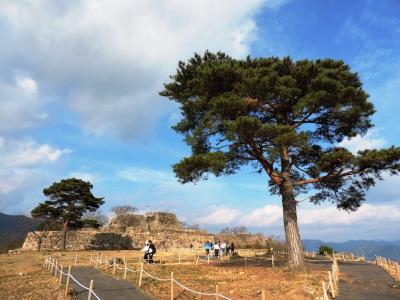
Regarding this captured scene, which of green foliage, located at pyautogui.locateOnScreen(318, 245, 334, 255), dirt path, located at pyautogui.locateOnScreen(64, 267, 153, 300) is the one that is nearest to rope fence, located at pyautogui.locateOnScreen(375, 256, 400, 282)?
green foliage, located at pyautogui.locateOnScreen(318, 245, 334, 255)

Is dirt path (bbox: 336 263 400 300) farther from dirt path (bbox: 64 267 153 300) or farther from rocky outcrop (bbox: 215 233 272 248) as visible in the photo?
rocky outcrop (bbox: 215 233 272 248)

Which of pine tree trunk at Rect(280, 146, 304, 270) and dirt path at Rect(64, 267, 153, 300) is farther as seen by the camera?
pine tree trunk at Rect(280, 146, 304, 270)

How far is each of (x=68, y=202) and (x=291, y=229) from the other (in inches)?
977

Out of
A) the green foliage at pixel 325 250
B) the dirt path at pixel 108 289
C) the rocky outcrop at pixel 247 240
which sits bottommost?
the dirt path at pixel 108 289

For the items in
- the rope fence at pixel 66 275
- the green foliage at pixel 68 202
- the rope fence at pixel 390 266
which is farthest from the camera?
the green foliage at pixel 68 202

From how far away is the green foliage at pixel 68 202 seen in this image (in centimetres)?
3381

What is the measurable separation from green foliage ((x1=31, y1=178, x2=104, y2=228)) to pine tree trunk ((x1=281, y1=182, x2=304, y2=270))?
23283mm

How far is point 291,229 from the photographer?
17094 millimetres

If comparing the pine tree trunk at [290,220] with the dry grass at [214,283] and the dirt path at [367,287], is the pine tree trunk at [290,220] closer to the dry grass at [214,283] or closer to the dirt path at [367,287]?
the dry grass at [214,283]

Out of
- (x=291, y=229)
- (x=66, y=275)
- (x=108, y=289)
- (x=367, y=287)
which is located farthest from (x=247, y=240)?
(x=108, y=289)

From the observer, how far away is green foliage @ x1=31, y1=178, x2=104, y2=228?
33.8 metres

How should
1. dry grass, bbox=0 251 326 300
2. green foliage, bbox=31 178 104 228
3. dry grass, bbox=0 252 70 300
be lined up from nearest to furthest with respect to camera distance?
dry grass, bbox=0 251 326 300
dry grass, bbox=0 252 70 300
green foliage, bbox=31 178 104 228

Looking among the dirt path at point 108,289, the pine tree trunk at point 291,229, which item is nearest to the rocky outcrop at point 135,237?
the dirt path at point 108,289

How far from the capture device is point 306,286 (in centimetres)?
1380
